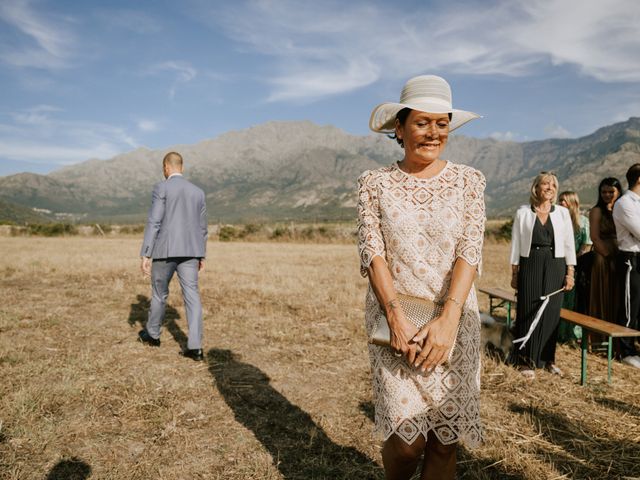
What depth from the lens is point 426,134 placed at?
2.19 metres

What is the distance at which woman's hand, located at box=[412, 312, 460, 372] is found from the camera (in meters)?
2.04

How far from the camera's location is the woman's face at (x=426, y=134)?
219 centimetres

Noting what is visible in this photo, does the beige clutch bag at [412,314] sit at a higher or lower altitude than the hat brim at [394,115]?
lower

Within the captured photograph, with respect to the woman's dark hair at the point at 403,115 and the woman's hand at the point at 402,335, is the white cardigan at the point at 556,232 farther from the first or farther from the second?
the woman's hand at the point at 402,335

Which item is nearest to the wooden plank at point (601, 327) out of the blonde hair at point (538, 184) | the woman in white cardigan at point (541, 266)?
the woman in white cardigan at point (541, 266)

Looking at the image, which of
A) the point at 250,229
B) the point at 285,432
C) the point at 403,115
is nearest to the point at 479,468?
the point at 285,432


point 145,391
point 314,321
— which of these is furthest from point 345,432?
point 314,321

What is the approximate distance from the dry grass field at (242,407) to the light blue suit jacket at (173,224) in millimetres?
1480

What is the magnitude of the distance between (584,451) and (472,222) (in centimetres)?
279

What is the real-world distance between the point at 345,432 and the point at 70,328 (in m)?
5.31

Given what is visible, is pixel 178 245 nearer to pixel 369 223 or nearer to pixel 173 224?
pixel 173 224

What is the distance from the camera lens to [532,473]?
3309 mm

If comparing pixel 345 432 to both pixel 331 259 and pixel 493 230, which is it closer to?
pixel 331 259

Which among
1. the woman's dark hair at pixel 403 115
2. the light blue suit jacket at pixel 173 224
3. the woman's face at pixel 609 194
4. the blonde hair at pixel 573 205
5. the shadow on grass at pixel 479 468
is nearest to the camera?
the woman's dark hair at pixel 403 115
